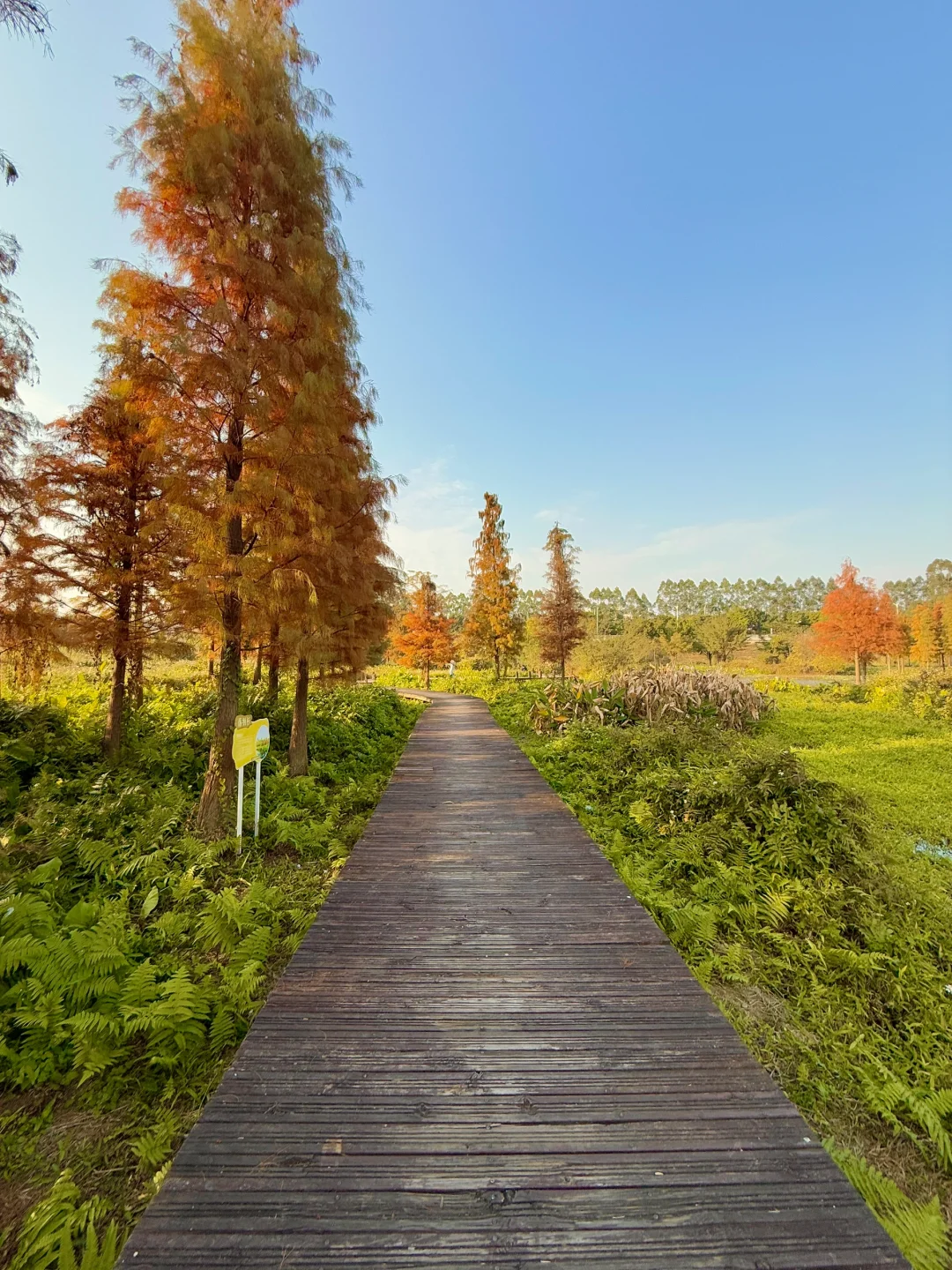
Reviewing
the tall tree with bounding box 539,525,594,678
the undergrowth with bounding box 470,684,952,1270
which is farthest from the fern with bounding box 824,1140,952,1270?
the tall tree with bounding box 539,525,594,678

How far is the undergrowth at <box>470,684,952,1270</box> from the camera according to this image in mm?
2537

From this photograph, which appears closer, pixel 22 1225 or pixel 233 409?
pixel 22 1225

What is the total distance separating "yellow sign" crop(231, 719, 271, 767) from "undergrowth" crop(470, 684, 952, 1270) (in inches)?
177

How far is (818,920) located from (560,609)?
66.1 ft

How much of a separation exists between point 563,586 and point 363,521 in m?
→ 17.1

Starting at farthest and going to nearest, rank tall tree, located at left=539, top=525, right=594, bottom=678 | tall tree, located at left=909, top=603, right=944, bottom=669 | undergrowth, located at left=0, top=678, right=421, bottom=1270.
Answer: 1. tall tree, located at left=909, top=603, right=944, bottom=669
2. tall tree, located at left=539, top=525, right=594, bottom=678
3. undergrowth, located at left=0, top=678, right=421, bottom=1270

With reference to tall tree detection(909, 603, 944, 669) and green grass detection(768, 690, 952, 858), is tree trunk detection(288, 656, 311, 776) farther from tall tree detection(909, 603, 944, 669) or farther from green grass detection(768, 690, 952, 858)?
tall tree detection(909, 603, 944, 669)

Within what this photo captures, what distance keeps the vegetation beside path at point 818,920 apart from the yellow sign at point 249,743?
451 centimetres

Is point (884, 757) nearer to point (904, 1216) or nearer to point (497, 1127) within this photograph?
point (904, 1216)

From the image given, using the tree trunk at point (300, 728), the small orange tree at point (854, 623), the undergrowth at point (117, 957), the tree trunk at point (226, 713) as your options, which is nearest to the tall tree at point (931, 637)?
the small orange tree at point (854, 623)

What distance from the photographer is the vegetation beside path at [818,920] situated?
2.57 metres

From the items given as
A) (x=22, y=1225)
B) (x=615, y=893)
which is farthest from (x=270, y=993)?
(x=615, y=893)

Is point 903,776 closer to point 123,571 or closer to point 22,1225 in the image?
point 22,1225

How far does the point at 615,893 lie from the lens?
4.60 m
